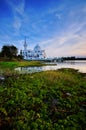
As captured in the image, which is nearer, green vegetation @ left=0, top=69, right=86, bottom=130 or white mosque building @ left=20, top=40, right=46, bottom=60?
green vegetation @ left=0, top=69, right=86, bottom=130

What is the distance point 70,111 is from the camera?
829 centimetres

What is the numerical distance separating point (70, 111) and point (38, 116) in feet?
6.41

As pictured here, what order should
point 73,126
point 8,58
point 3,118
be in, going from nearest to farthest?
point 73,126 → point 3,118 → point 8,58

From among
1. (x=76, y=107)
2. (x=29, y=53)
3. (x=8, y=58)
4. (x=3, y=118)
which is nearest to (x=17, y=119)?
(x=3, y=118)

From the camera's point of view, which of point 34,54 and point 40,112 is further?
point 34,54

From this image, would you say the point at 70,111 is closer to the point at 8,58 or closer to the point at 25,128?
the point at 25,128

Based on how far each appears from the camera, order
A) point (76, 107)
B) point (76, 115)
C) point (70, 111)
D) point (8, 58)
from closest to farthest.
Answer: point (76, 115)
point (70, 111)
point (76, 107)
point (8, 58)

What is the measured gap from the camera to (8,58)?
233ft

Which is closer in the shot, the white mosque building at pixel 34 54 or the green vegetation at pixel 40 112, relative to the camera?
the green vegetation at pixel 40 112

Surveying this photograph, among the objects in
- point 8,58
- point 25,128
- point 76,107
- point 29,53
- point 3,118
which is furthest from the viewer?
point 29,53

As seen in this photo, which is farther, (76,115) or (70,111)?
(70,111)

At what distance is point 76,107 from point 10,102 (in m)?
3.78

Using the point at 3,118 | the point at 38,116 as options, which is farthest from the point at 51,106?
the point at 3,118

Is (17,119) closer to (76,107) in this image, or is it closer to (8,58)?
(76,107)
